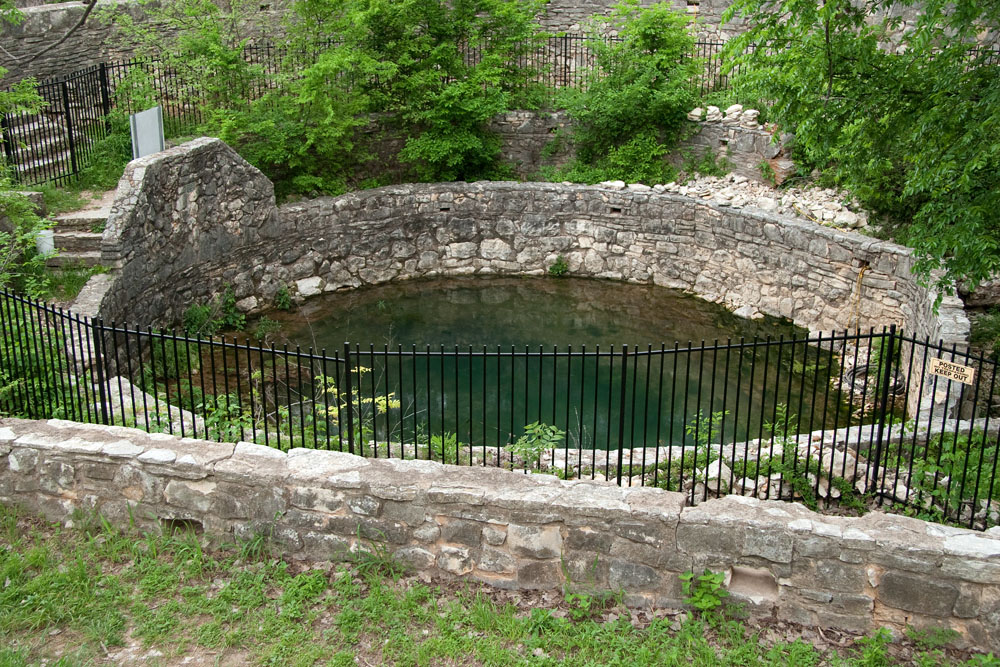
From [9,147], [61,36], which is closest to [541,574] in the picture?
[9,147]

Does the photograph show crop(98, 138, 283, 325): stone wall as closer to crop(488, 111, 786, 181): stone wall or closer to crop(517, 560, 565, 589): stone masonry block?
crop(488, 111, 786, 181): stone wall

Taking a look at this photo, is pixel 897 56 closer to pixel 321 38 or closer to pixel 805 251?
pixel 805 251

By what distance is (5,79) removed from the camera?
15.4 m

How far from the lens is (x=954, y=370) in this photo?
23.0 feet

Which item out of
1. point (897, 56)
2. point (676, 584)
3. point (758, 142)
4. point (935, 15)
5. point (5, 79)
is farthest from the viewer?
point (5, 79)

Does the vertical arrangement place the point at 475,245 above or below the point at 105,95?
below

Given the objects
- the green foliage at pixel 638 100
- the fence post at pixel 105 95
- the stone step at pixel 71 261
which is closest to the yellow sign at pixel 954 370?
the green foliage at pixel 638 100

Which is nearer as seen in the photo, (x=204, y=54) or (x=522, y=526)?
(x=522, y=526)

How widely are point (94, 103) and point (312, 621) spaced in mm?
12124

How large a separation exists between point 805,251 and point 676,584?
8.26 meters

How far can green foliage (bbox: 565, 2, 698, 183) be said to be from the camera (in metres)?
14.8

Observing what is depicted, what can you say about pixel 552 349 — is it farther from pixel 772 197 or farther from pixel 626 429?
pixel 772 197

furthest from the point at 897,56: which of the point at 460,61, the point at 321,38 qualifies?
the point at 321,38

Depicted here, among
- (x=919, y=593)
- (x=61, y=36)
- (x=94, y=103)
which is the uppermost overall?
(x=61, y=36)
